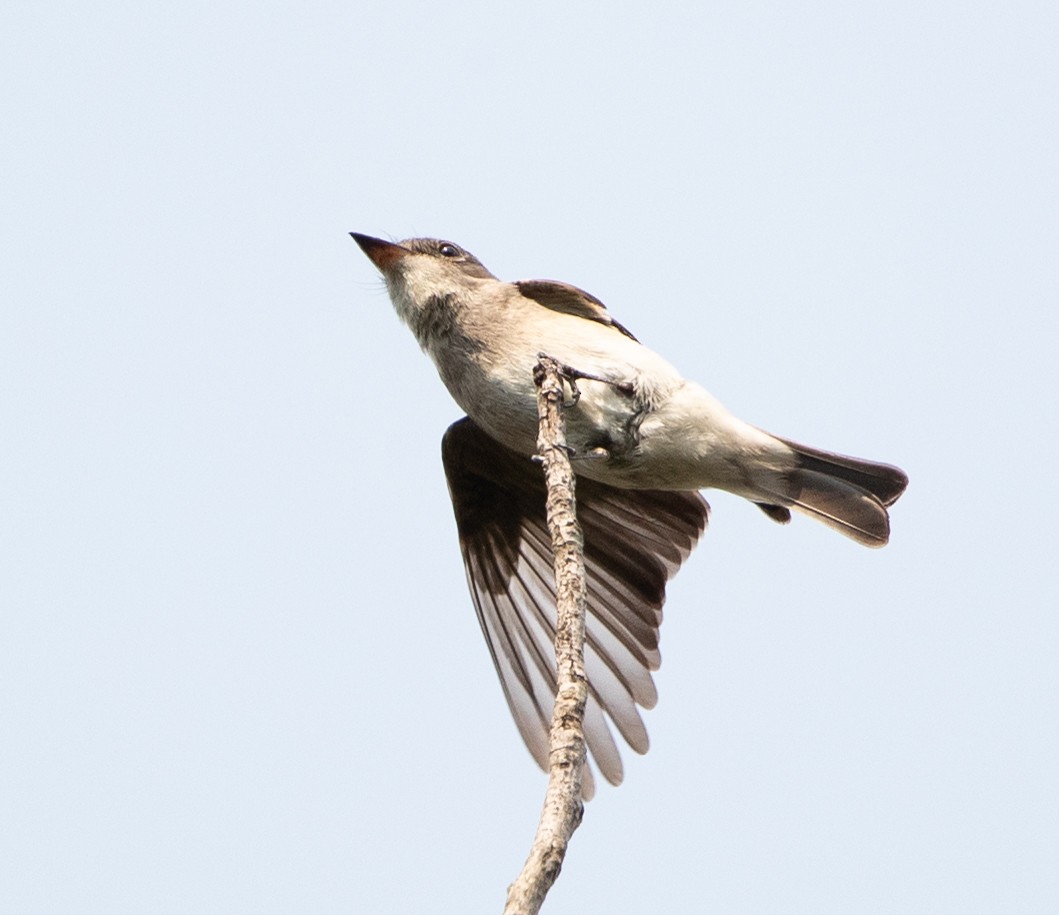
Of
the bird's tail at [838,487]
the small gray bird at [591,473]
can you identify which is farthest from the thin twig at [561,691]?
the bird's tail at [838,487]

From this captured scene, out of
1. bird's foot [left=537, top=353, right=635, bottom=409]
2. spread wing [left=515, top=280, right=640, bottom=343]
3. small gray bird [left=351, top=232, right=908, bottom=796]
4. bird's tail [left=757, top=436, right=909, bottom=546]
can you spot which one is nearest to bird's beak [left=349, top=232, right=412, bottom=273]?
small gray bird [left=351, top=232, right=908, bottom=796]

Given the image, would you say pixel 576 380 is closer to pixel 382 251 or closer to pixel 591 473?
pixel 591 473

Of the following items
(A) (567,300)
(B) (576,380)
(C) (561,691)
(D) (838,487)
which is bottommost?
(C) (561,691)

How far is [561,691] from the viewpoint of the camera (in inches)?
141

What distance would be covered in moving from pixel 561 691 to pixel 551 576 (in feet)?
13.4

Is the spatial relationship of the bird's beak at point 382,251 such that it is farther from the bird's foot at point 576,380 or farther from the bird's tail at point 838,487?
the bird's tail at point 838,487

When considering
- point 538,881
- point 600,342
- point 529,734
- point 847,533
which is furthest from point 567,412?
point 538,881

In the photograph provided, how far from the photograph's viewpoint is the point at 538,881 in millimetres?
2906

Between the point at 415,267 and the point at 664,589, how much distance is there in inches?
82.8

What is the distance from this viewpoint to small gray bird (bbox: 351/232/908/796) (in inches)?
241

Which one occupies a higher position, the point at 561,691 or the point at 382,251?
the point at 382,251

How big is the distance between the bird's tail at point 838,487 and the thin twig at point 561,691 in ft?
6.62

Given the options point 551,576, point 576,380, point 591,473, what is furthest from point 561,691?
point 551,576

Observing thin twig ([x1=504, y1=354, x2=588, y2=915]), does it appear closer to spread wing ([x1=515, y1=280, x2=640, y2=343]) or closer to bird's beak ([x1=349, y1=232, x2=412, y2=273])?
spread wing ([x1=515, y1=280, x2=640, y2=343])
